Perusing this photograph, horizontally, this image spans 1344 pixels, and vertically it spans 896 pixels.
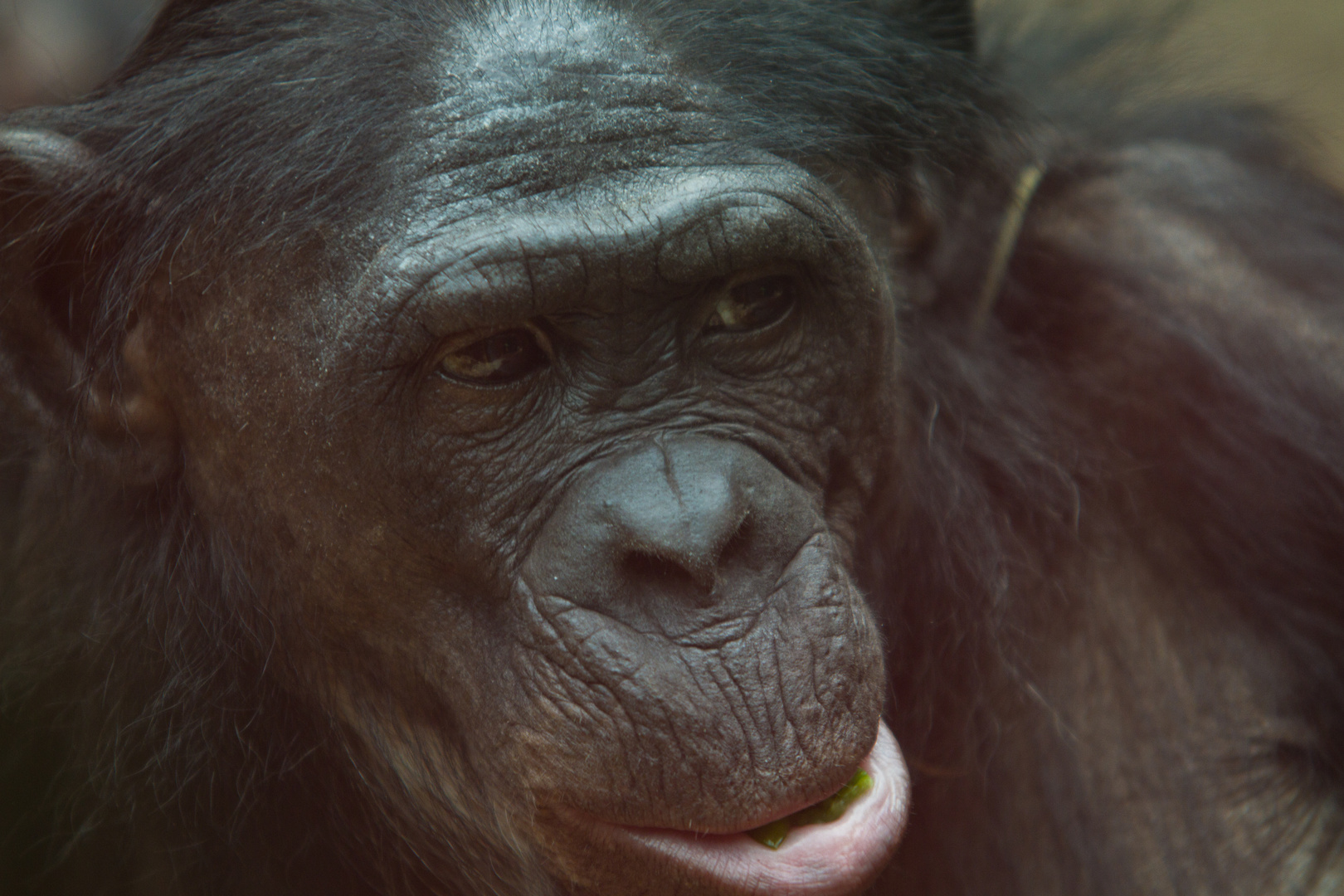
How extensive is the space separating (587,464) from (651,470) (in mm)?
145

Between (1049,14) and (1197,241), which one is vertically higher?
(1049,14)

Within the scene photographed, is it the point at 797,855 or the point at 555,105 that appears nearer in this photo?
the point at 797,855

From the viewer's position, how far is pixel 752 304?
2268 millimetres

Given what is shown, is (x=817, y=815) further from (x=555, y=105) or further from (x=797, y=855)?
(x=555, y=105)

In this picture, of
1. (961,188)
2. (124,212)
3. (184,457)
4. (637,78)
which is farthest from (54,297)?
(961,188)

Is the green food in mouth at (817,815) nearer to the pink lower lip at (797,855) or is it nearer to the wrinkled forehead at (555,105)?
the pink lower lip at (797,855)

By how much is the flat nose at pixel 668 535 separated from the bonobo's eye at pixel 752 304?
287mm

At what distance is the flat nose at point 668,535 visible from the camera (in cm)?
192

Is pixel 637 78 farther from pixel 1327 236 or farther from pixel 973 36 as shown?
pixel 1327 236

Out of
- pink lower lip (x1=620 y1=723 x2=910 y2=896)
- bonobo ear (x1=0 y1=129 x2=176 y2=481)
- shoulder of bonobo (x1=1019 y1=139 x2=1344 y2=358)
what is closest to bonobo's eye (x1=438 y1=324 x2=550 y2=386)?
bonobo ear (x1=0 y1=129 x2=176 y2=481)

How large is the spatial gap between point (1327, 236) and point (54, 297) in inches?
113

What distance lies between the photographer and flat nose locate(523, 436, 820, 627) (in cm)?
192

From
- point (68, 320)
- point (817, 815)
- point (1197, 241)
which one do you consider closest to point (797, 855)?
point (817, 815)

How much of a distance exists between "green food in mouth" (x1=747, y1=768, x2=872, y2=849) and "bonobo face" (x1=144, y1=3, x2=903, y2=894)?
0.02m
